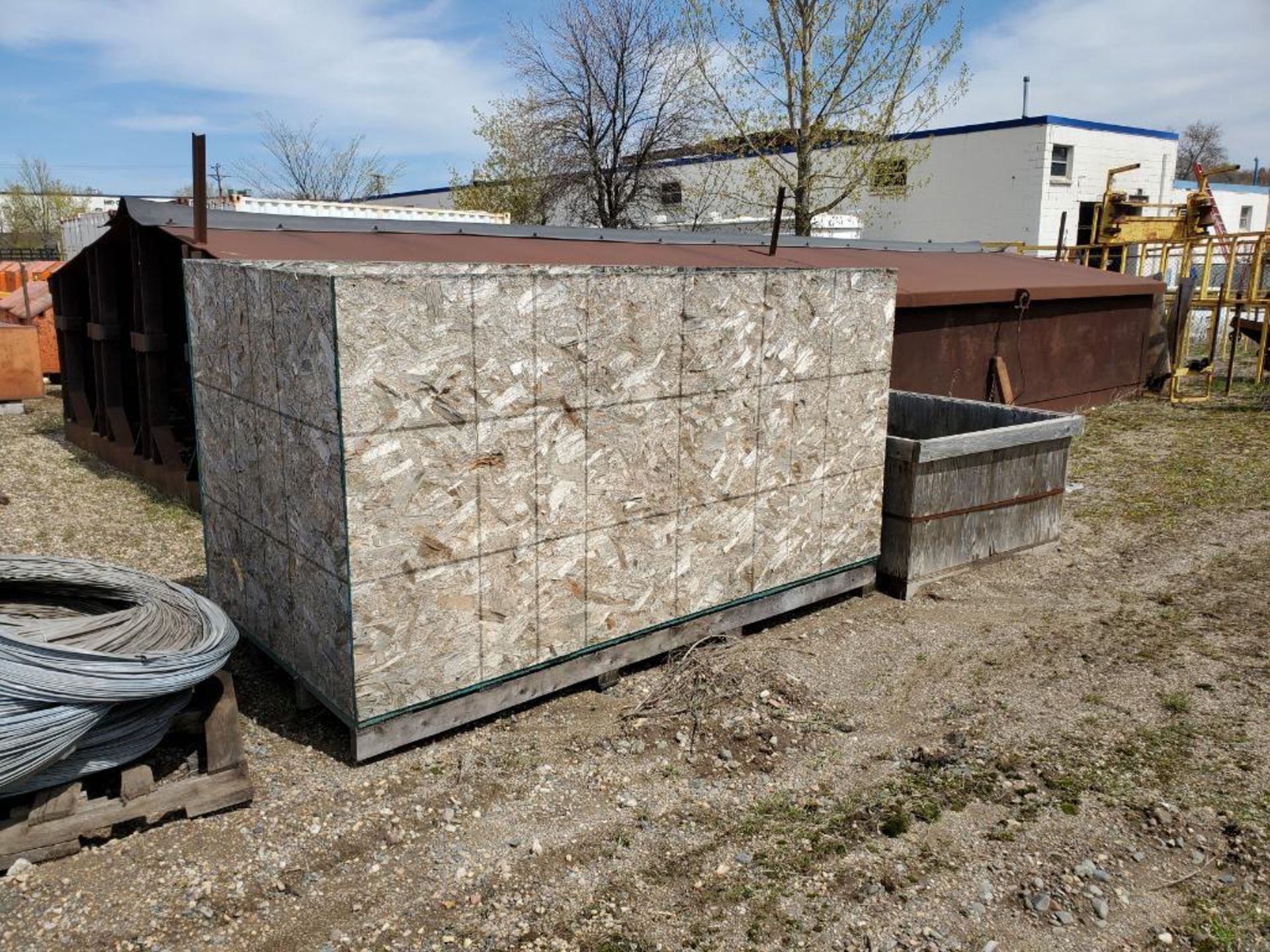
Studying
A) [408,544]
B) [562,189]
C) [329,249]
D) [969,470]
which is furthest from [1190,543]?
[562,189]

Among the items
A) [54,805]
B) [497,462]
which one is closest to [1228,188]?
[497,462]

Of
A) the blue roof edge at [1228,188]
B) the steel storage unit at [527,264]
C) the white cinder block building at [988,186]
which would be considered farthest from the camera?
the blue roof edge at [1228,188]

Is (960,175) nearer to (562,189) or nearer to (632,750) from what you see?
(562,189)

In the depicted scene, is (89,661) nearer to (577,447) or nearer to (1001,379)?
(577,447)

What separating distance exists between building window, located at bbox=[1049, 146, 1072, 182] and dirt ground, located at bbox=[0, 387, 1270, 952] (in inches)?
1008

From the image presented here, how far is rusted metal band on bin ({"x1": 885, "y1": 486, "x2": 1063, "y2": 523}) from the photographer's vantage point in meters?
7.30

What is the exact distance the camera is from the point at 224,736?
453cm

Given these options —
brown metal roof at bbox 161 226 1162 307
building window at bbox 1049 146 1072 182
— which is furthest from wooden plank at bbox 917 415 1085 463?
building window at bbox 1049 146 1072 182

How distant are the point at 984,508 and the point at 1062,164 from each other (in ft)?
84.8

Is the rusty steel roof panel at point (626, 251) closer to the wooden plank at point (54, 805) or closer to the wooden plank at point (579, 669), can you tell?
the wooden plank at point (579, 669)

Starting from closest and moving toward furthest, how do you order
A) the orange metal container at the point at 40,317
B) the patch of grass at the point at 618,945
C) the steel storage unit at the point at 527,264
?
the patch of grass at the point at 618,945 < the steel storage unit at the point at 527,264 < the orange metal container at the point at 40,317

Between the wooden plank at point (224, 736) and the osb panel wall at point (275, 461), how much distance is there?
452mm

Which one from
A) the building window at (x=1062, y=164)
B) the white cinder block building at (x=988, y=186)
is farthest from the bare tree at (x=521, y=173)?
the building window at (x=1062, y=164)

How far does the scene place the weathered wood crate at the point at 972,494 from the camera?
7254 millimetres
